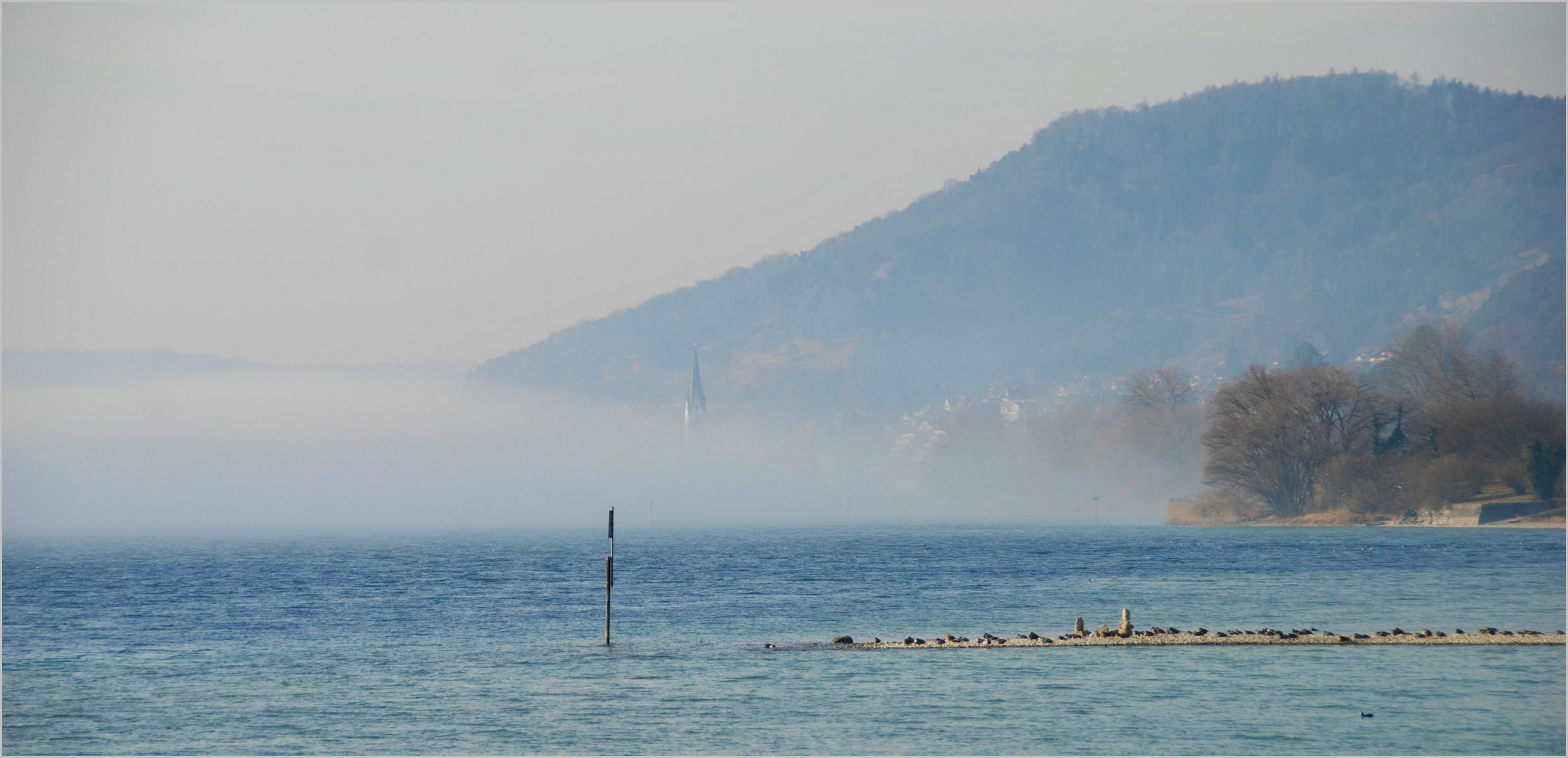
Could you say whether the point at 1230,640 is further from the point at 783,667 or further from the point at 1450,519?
the point at 1450,519

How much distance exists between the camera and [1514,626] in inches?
2028

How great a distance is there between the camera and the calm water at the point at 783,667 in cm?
3494

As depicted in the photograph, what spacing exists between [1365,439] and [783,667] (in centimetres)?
13106

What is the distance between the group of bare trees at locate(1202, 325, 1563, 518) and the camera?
14375 centimetres

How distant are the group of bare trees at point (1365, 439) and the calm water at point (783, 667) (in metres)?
52.6

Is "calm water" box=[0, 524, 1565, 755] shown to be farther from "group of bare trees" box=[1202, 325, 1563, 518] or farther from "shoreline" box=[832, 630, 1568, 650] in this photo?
"group of bare trees" box=[1202, 325, 1563, 518]

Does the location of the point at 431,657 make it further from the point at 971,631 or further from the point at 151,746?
the point at 971,631

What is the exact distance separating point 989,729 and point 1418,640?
71.6 feet

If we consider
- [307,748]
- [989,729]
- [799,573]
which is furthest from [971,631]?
[799,573]

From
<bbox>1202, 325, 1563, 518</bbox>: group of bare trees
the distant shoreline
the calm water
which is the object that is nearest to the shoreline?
the calm water

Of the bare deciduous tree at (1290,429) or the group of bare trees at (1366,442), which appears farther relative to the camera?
the bare deciduous tree at (1290,429)

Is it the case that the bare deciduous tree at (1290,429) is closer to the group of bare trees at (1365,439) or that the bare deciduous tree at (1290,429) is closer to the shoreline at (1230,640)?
the group of bare trees at (1365,439)

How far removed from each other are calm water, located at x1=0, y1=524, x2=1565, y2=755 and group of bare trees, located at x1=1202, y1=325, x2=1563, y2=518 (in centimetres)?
5256

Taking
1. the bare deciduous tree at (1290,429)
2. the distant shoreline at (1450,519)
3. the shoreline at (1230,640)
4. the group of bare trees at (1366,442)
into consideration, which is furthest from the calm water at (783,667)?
the bare deciduous tree at (1290,429)
